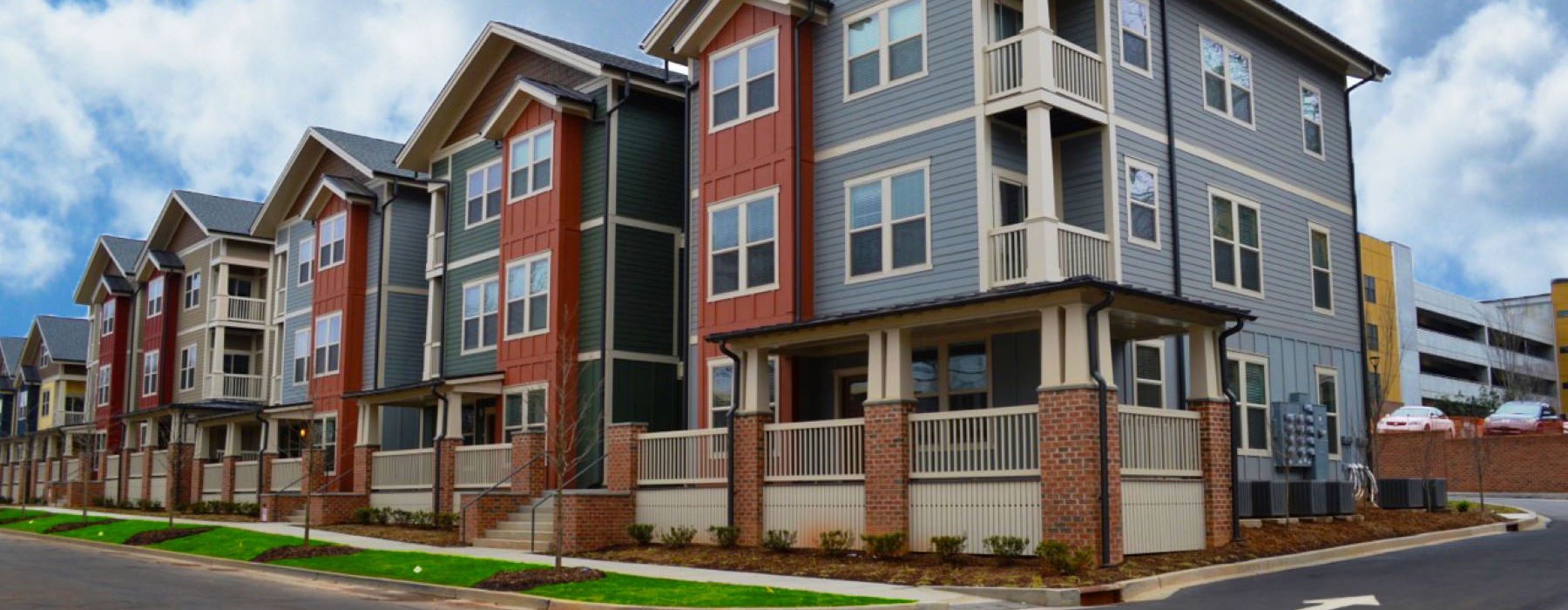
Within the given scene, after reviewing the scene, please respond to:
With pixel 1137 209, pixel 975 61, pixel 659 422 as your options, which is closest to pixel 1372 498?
pixel 1137 209

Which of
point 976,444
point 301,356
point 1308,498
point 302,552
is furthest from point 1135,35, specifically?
point 301,356

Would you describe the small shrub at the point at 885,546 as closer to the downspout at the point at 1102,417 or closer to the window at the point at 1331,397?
the downspout at the point at 1102,417

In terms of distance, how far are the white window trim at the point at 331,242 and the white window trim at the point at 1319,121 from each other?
2640 centimetres

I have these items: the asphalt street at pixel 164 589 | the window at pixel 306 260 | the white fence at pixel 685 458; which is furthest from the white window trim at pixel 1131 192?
the window at pixel 306 260

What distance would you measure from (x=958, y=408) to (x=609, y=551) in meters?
6.64

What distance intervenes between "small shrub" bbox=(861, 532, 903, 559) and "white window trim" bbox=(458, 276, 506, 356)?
15.1 m

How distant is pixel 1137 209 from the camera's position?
23922mm

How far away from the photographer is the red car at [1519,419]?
160 ft

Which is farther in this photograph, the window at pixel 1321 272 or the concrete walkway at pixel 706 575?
the window at pixel 1321 272

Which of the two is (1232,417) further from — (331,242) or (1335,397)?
(331,242)

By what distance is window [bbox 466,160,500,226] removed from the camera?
34.8 m

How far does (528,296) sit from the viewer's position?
3241cm

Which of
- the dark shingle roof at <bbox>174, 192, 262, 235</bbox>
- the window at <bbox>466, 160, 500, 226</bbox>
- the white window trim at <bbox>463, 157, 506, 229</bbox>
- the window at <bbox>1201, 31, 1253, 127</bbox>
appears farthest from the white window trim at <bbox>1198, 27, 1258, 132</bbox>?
the dark shingle roof at <bbox>174, 192, 262, 235</bbox>

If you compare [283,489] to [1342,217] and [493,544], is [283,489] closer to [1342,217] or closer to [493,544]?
[493,544]
